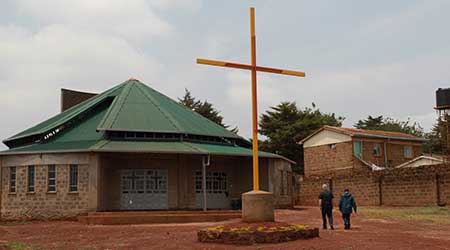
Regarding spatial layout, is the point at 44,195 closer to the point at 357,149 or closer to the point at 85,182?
the point at 85,182

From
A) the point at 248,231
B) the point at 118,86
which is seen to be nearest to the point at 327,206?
the point at 248,231

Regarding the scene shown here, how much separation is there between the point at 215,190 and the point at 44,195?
28.1 ft

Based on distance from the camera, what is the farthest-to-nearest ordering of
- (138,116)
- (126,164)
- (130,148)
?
1. (138,116)
2. (126,164)
3. (130,148)

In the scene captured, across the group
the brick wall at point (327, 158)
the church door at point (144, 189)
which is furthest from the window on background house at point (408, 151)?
the church door at point (144, 189)

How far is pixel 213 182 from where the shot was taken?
1117 inches

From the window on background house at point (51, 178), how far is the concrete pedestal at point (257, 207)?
1374cm

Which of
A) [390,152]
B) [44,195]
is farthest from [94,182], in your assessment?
[390,152]

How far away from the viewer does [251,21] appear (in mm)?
14242

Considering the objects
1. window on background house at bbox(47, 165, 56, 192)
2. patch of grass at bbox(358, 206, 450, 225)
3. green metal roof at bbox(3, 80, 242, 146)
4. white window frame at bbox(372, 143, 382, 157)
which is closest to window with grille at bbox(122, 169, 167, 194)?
green metal roof at bbox(3, 80, 242, 146)

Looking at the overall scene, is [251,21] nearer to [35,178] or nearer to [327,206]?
[327,206]

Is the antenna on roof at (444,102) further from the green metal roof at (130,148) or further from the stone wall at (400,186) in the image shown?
the green metal roof at (130,148)

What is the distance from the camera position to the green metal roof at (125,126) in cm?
2516

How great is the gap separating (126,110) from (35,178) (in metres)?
5.89

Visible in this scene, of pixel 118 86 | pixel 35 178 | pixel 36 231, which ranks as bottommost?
pixel 36 231
